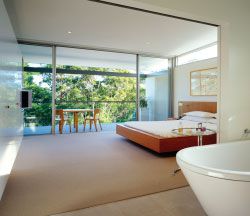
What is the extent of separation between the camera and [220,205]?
1544mm

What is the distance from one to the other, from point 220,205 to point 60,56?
5886mm

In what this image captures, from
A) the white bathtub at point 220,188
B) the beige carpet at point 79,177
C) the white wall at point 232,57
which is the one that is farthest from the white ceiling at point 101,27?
the white bathtub at point 220,188

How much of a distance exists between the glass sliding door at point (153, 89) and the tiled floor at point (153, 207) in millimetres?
5002

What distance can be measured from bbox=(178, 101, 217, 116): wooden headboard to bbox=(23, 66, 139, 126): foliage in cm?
159

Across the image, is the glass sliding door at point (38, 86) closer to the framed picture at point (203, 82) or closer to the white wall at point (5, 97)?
the white wall at point (5, 97)

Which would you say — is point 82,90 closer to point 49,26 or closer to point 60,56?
point 60,56

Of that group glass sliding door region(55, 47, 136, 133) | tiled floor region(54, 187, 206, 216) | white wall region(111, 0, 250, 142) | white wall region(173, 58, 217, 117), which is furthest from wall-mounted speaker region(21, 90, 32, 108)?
white wall region(173, 58, 217, 117)

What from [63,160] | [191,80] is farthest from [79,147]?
[191,80]

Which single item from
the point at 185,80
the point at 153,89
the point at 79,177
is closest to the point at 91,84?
the point at 153,89

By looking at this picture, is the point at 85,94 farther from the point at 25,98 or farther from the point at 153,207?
the point at 153,207

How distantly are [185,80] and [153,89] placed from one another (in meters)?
1.19

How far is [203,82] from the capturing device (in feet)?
19.2

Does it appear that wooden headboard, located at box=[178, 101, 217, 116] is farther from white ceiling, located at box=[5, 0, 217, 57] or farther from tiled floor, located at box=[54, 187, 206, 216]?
tiled floor, located at box=[54, 187, 206, 216]

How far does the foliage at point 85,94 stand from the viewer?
577cm
